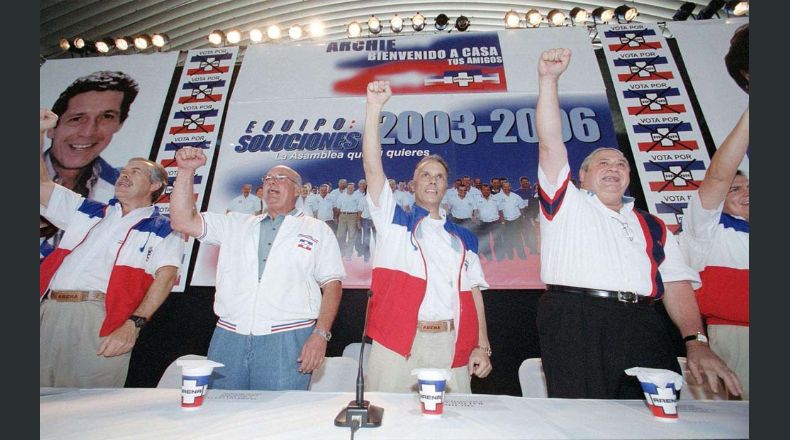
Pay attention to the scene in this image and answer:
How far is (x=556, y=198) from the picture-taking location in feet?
6.47

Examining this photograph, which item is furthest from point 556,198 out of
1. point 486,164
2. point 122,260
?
point 122,260

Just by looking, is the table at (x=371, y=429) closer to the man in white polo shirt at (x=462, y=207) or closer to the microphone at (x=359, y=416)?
the microphone at (x=359, y=416)

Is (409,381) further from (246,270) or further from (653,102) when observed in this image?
(653,102)

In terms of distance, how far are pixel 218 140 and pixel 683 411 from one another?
11.8 ft

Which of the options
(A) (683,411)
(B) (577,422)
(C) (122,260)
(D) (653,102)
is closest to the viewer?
(B) (577,422)

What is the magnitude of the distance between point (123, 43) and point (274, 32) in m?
1.60

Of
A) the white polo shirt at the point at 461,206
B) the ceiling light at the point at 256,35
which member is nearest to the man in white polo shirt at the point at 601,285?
the white polo shirt at the point at 461,206

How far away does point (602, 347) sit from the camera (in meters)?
1.80

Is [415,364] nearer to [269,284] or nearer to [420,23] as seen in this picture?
[269,284]

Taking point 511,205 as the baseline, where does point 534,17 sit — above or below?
above

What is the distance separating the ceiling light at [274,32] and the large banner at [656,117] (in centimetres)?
313

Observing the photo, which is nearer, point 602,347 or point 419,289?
point 602,347

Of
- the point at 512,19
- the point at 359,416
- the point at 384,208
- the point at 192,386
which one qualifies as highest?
the point at 512,19

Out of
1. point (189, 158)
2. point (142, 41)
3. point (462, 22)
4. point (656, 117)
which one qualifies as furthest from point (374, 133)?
point (142, 41)
